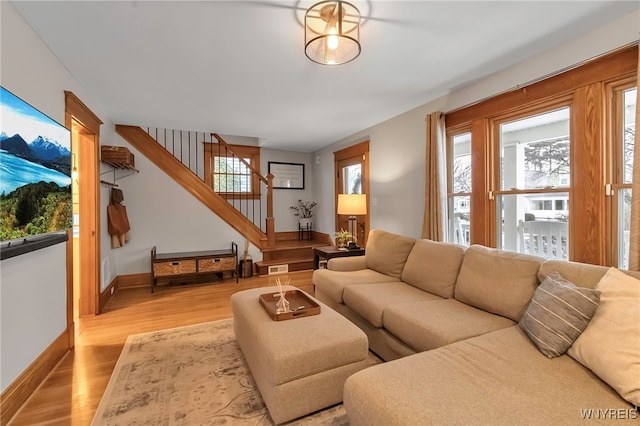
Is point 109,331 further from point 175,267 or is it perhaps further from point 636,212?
point 636,212

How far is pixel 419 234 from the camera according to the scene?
3652mm

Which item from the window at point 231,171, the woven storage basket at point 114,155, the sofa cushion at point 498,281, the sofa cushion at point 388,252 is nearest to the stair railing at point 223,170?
the window at point 231,171

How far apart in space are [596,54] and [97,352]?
181 inches

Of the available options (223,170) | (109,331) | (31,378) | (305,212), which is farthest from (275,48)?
(305,212)

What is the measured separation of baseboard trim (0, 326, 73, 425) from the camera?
66.4 inches

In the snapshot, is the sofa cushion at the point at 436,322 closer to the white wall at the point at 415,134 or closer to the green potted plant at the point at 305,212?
the white wall at the point at 415,134

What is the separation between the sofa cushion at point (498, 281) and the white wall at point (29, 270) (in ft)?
10.0

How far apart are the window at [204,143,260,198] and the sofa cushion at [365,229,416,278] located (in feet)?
10.3

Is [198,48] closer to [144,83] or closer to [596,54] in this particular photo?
[144,83]

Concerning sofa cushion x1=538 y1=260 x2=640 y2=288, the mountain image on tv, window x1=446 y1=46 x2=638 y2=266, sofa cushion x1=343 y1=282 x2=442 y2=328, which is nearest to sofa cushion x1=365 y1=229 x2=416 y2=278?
sofa cushion x1=343 y1=282 x2=442 y2=328

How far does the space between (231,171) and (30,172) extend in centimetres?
406

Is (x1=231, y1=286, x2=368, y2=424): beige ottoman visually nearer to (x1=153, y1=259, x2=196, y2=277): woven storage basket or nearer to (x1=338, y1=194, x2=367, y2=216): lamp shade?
(x1=338, y1=194, x2=367, y2=216): lamp shade

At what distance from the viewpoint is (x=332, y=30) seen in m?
1.85

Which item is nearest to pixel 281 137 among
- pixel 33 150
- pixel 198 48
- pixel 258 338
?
pixel 198 48
